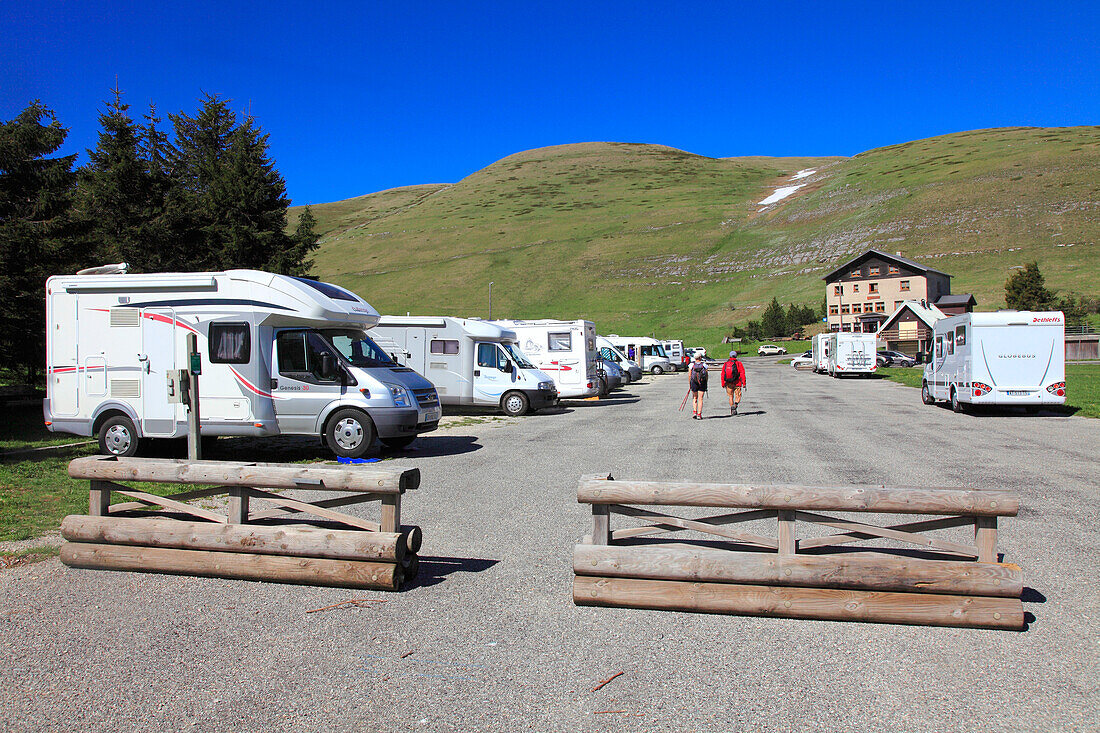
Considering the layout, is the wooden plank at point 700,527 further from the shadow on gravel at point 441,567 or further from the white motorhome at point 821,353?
the white motorhome at point 821,353

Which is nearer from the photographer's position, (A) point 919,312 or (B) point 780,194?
(A) point 919,312

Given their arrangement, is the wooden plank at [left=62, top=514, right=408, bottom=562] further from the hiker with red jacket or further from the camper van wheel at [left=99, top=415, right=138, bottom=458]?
the hiker with red jacket

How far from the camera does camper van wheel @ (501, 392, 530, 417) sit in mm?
19766

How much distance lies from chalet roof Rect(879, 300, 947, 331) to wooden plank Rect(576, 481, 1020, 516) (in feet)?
250

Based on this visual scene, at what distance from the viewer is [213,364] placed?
11.5m

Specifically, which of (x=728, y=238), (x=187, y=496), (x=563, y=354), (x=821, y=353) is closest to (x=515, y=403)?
(x=563, y=354)

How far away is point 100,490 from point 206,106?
1325 inches

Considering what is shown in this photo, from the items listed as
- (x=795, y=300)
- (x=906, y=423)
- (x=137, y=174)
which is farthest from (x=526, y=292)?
(x=906, y=423)

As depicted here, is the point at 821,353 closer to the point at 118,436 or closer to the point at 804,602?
the point at 118,436

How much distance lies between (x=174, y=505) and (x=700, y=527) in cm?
423

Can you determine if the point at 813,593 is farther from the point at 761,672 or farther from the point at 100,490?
the point at 100,490

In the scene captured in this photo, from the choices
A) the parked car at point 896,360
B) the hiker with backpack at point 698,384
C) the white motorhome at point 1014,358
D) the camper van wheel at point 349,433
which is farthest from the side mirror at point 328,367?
the parked car at point 896,360

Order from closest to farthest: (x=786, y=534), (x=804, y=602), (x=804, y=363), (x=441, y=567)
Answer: (x=804, y=602) → (x=786, y=534) → (x=441, y=567) → (x=804, y=363)

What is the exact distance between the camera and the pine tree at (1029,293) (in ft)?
208
